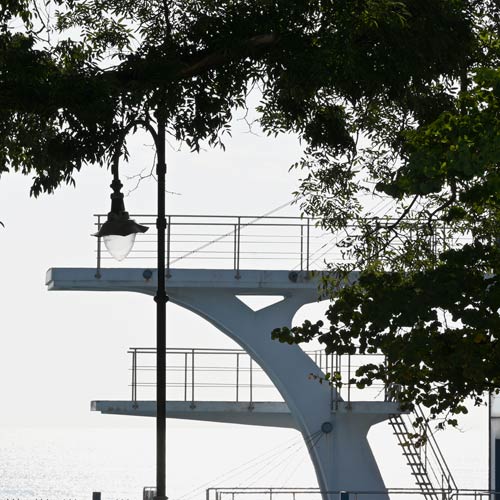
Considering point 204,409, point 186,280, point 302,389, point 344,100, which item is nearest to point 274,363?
point 302,389

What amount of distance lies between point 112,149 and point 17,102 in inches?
43.5

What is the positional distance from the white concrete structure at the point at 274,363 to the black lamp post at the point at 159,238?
776 cm

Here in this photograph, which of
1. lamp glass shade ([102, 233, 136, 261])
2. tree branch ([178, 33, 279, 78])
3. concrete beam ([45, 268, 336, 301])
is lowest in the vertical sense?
lamp glass shade ([102, 233, 136, 261])

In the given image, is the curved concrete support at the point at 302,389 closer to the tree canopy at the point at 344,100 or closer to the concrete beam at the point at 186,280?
the concrete beam at the point at 186,280

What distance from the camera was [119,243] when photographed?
12.7 m

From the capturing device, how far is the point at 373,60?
1304 cm

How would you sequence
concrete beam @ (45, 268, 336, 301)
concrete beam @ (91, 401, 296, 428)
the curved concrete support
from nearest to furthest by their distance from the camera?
the curved concrete support
concrete beam @ (45, 268, 336, 301)
concrete beam @ (91, 401, 296, 428)

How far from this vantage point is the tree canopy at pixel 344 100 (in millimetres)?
11922

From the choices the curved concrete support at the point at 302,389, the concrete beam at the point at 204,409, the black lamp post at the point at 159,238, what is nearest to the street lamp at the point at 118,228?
the black lamp post at the point at 159,238

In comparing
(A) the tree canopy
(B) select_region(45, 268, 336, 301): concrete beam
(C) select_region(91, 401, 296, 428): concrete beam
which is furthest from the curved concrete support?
(A) the tree canopy

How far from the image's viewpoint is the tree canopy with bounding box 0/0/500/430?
11.9 metres

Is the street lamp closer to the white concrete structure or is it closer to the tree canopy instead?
the tree canopy

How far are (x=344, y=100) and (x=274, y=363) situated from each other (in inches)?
278

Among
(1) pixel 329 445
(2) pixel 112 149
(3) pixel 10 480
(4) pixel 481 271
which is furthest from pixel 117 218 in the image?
(3) pixel 10 480
